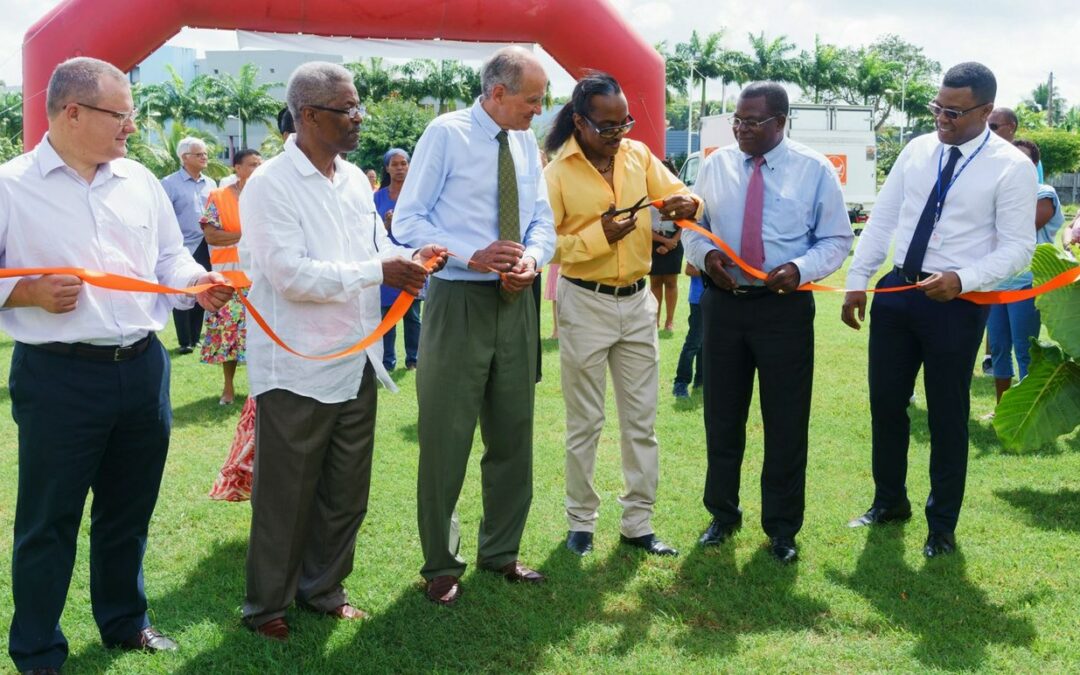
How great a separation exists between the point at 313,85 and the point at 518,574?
231 cm

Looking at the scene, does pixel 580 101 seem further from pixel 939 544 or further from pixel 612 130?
pixel 939 544

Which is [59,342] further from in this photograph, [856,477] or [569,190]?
[856,477]

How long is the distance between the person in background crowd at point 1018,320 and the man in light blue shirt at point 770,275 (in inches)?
124

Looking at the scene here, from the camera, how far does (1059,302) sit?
17.1 feet

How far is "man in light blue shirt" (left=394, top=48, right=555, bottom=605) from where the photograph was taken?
4.22 metres

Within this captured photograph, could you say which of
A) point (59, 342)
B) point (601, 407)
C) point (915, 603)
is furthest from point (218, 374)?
point (915, 603)

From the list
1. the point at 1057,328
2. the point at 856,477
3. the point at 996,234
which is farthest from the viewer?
the point at 856,477

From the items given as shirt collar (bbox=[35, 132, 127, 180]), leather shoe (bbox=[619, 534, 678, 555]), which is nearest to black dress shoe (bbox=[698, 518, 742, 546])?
leather shoe (bbox=[619, 534, 678, 555])

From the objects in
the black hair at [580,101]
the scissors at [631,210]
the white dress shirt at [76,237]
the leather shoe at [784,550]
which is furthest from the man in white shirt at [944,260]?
the white dress shirt at [76,237]

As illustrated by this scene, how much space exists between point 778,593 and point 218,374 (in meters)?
6.36

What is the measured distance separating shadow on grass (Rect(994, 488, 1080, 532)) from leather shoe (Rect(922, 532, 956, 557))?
72 cm

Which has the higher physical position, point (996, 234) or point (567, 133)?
point (567, 133)

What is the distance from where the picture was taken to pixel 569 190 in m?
4.81

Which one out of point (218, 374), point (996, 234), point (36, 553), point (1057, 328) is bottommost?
point (218, 374)
